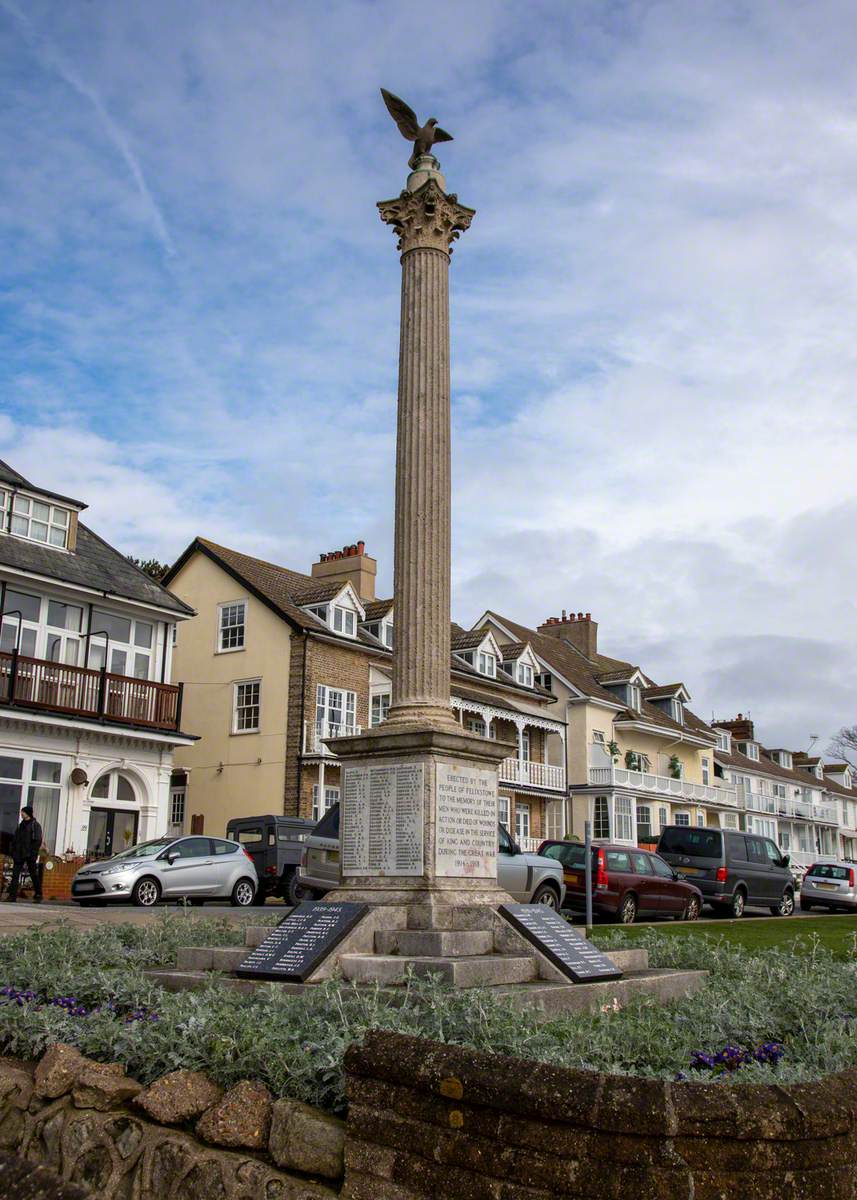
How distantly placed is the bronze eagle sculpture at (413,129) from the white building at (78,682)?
16.8 m

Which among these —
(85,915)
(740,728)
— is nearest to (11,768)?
(85,915)

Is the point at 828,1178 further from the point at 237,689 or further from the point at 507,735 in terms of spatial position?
the point at 507,735

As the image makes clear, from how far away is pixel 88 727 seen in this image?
26.3 metres

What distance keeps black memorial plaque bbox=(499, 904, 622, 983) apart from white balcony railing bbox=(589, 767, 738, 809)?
35293 millimetres

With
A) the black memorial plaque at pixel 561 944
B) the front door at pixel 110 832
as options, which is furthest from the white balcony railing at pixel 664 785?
the black memorial plaque at pixel 561 944

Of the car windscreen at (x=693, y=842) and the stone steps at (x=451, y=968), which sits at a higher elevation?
the car windscreen at (x=693, y=842)

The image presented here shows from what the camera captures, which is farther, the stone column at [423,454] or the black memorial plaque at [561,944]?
the stone column at [423,454]

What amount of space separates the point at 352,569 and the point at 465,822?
29.3 m

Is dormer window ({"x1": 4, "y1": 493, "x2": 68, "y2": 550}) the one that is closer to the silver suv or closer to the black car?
the black car

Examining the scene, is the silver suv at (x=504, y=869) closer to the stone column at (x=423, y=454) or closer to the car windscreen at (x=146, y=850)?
the car windscreen at (x=146, y=850)

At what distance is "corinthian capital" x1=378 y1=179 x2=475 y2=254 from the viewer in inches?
427

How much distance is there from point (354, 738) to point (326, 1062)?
4.57 m

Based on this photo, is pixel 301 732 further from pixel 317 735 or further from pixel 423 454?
pixel 423 454

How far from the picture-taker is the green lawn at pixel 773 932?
14.2 metres
